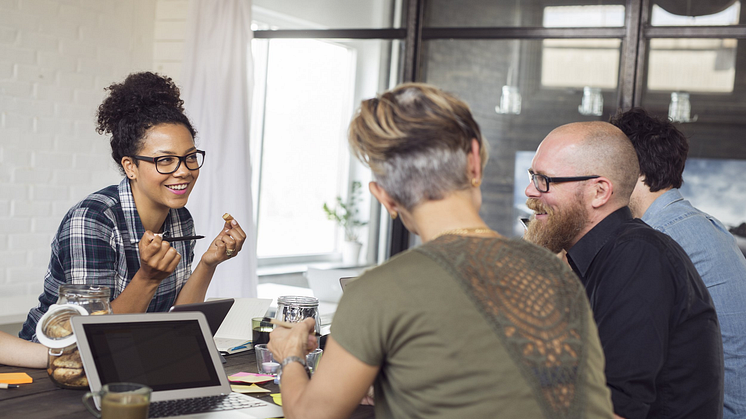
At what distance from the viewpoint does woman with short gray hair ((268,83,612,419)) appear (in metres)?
0.96

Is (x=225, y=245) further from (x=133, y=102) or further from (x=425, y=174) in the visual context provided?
(x=425, y=174)

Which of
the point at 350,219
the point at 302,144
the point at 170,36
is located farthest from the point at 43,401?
the point at 302,144

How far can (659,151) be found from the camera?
2.13 metres

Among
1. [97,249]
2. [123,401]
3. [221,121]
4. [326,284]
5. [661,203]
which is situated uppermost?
[221,121]

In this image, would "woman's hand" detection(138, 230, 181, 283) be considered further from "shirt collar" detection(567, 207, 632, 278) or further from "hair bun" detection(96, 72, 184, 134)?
"shirt collar" detection(567, 207, 632, 278)

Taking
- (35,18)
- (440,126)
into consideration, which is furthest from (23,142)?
(440,126)

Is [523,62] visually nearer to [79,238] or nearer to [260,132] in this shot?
[260,132]

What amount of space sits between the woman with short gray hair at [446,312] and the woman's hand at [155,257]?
75 cm

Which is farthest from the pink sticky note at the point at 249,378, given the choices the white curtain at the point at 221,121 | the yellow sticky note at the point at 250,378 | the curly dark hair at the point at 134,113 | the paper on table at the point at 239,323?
the white curtain at the point at 221,121

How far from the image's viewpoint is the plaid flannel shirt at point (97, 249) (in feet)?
5.93

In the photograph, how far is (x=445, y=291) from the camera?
3.14 feet

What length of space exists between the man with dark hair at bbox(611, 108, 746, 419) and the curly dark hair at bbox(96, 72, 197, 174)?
56.2 inches

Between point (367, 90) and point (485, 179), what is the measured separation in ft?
4.57

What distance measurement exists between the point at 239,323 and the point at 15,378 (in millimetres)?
698
